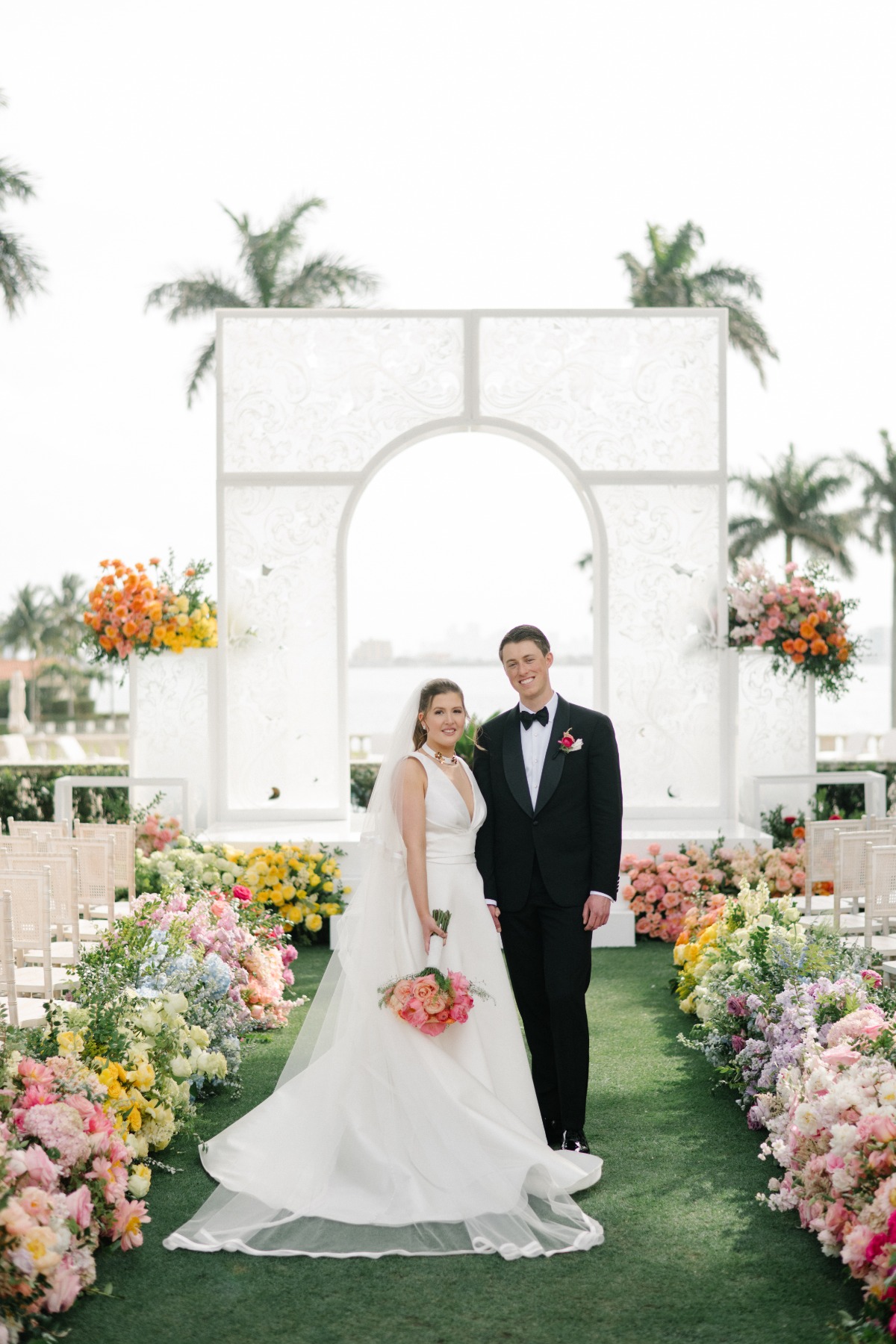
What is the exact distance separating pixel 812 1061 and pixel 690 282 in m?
22.8

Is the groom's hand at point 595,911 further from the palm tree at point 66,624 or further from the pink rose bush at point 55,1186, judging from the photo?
the palm tree at point 66,624

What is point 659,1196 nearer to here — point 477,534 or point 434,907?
point 434,907

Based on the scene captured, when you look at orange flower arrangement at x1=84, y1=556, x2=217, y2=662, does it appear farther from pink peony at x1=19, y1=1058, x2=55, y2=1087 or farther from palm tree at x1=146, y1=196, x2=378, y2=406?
palm tree at x1=146, y1=196, x2=378, y2=406

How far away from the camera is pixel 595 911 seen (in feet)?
14.8

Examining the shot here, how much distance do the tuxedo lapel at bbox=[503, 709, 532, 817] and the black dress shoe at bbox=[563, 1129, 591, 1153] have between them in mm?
1155

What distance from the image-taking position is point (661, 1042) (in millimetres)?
6188

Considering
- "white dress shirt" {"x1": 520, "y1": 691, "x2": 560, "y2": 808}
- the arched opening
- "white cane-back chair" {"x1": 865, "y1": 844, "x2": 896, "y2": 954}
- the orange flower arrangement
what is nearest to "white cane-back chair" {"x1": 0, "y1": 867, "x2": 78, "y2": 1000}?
"white dress shirt" {"x1": 520, "y1": 691, "x2": 560, "y2": 808}

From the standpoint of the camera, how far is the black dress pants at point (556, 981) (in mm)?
4566

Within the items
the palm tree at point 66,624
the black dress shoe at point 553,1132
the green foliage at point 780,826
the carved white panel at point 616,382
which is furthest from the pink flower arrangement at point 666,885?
the palm tree at point 66,624

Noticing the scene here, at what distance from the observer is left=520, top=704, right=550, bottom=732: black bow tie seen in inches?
183

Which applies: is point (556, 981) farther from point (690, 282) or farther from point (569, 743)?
point (690, 282)

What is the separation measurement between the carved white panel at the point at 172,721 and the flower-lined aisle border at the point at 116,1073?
3.15 meters

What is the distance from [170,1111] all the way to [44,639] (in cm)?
6116

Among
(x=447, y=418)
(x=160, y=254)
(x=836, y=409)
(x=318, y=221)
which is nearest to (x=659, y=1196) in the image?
(x=447, y=418)
